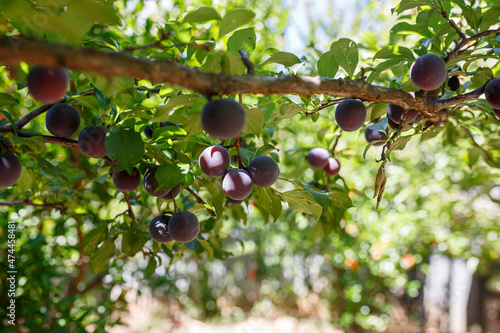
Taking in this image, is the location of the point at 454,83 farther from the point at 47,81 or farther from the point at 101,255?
the point at 101,255

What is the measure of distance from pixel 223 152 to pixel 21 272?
5.72 ft

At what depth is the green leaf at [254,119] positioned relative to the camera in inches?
32.5

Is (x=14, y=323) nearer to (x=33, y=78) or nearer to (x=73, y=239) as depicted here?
(x=73, y=239)

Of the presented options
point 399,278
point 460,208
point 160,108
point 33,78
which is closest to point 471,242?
point 460,208

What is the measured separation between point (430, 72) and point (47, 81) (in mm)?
824

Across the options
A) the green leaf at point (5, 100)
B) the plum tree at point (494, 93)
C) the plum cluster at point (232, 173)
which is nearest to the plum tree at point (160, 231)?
the plum cluster at point (232, 173)

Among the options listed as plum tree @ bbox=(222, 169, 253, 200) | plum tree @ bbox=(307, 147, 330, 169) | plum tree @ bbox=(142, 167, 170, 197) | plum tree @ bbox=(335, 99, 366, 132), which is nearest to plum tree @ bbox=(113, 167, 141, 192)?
plum tree @ bbox=(142, 167, 170, 197)

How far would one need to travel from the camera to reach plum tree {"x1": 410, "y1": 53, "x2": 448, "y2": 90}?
0.86 m

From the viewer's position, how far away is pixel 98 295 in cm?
392

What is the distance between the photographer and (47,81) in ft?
1.77

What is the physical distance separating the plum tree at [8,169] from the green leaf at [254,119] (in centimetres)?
Result: 54

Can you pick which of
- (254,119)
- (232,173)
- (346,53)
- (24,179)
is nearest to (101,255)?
(24,179)

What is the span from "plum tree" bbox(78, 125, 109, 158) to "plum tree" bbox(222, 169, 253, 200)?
0.31 meters

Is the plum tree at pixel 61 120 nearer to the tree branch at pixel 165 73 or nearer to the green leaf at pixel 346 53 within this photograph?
the tree branch at pixel 165 73
